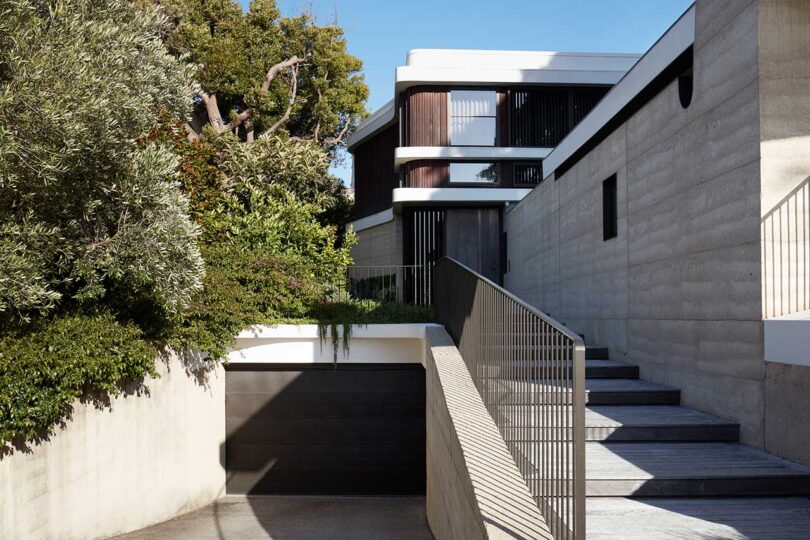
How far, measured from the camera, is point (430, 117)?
17.3 m

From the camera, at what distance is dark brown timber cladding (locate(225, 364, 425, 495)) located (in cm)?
1222

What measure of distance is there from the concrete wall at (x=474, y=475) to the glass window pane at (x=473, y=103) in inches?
455

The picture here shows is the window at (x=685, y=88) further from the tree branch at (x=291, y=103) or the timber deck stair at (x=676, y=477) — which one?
the tree branch at (x=291, y=103)

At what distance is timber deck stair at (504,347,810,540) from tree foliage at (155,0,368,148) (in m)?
17.4

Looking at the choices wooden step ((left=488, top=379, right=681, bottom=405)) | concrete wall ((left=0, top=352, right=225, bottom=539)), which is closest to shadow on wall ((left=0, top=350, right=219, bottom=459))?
concrete wall ((left=0, top=352, right=225, bottom=539))

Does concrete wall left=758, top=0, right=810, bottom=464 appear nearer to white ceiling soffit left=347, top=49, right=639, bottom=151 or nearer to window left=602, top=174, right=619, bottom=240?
window left=602, top=174, right=619, bottom=240

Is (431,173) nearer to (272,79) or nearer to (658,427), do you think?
(272,79)

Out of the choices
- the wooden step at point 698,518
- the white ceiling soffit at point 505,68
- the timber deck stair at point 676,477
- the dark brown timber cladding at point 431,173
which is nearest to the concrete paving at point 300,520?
the timber deck stair at point 676,477

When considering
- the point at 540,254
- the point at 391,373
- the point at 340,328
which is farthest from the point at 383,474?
the point at 540,254

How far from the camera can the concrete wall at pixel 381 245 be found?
1880cm

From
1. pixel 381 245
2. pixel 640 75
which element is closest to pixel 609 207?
pixel 640 75

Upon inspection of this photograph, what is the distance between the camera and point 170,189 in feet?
23.9

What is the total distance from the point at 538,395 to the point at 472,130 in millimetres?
14559

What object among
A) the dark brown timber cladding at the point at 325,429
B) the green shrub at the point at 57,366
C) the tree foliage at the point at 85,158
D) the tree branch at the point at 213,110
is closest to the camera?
the tree foliage at the point at 85,158
